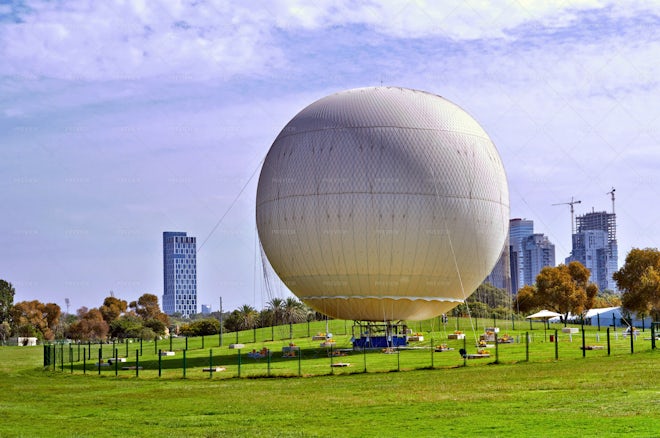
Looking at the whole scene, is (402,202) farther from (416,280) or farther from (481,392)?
(481,392)

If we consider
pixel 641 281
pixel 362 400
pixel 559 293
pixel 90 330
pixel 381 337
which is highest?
pixel 641 281

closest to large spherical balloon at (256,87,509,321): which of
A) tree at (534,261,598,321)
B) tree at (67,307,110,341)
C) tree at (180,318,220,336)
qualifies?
tree at (534,261,598,321)

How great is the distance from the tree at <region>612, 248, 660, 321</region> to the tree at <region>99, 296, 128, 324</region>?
95.1 m

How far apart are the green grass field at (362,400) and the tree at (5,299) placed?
100790 millimetres

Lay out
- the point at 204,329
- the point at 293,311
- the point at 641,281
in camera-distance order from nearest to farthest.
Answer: the point at 641,281
the point at 293,311
the point at 204,329

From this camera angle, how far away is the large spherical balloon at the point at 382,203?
5172 cm

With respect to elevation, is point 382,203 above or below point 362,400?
above

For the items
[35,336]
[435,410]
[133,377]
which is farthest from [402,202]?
[35,336]

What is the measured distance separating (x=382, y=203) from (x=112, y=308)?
119 metres

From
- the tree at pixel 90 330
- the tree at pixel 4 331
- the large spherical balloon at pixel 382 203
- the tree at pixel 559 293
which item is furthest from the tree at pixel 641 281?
the tree at pixel 4 331

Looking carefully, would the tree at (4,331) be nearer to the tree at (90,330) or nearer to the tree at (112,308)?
the tree at (90,330)

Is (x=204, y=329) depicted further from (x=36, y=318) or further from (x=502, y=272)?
(x=502, y=272)

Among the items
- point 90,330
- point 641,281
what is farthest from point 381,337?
point 90,330

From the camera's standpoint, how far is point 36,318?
143000 millimetres
